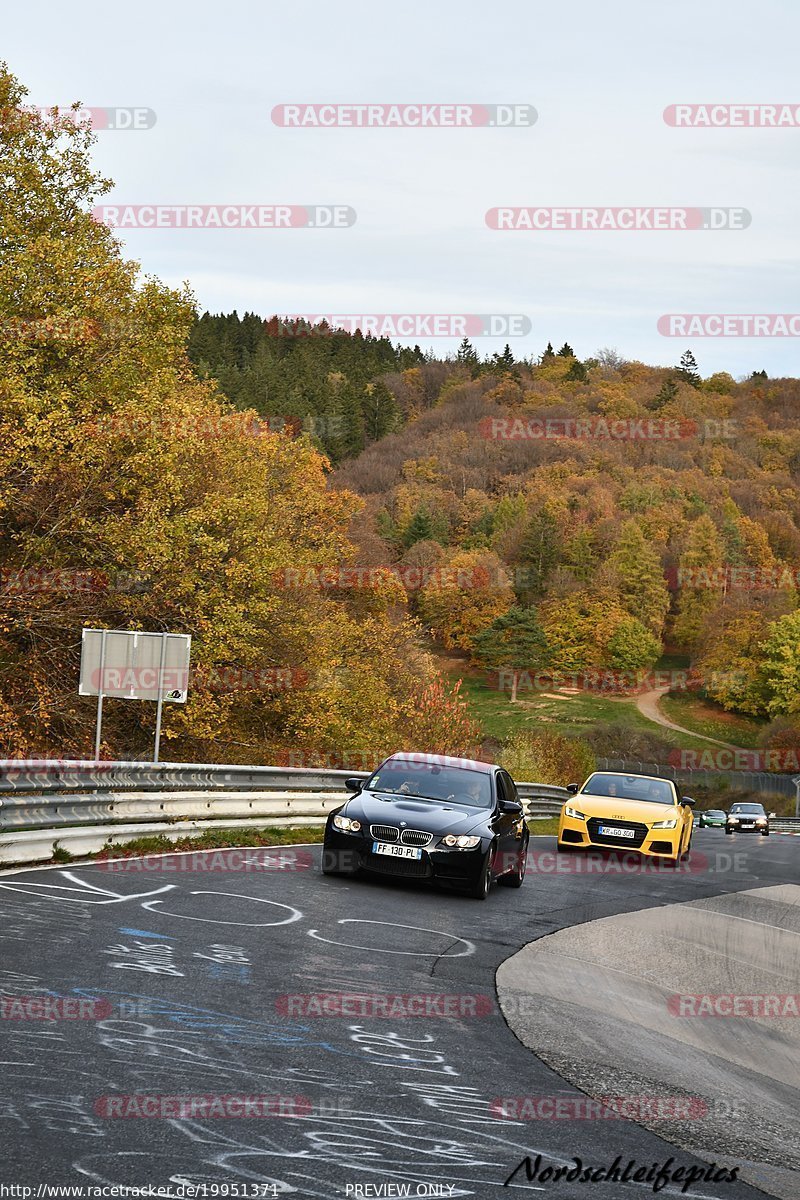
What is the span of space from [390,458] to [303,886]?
168876mm

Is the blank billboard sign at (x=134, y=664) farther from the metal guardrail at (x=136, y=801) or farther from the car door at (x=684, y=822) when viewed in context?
the car door at (x=684, y=822)

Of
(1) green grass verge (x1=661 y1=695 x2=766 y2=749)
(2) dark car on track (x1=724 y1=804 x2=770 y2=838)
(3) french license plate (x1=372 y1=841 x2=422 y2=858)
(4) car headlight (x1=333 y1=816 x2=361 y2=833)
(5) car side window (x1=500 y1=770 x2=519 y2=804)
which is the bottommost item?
(1) green grass verge (x1=661 y1=695 x2=766 y2=749)

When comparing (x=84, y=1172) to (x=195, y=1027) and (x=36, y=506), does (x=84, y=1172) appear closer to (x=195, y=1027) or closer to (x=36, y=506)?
(x=195, y=1027)

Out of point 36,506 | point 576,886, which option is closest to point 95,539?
point 36,506

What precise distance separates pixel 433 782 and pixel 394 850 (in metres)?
1.71

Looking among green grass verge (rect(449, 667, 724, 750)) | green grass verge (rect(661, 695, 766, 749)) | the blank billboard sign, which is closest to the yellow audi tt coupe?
the blank billboard sign

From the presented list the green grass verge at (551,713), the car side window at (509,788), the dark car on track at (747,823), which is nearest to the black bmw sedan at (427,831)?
the car side window at (509,788)

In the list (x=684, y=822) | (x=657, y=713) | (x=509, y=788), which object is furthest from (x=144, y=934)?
(x=657, y=713)

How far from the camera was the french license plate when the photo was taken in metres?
13.6

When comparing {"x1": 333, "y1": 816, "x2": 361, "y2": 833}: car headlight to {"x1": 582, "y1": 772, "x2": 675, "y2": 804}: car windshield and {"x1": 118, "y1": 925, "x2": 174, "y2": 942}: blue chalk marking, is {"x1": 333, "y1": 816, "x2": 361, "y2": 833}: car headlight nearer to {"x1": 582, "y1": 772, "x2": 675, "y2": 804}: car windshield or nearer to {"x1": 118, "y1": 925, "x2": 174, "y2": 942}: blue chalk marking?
{"x1": 118, "y1": 925, "x2": 174, "y2": 942}: blue chalk marking

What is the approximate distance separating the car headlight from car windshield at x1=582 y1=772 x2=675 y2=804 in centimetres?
862

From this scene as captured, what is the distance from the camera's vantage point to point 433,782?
15.2 meters

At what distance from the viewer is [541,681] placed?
140 meters

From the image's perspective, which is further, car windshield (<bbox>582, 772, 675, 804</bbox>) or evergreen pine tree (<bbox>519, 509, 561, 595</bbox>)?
evergreen pine tree (<bbox>519, 509, 561, 595</bbox>)
